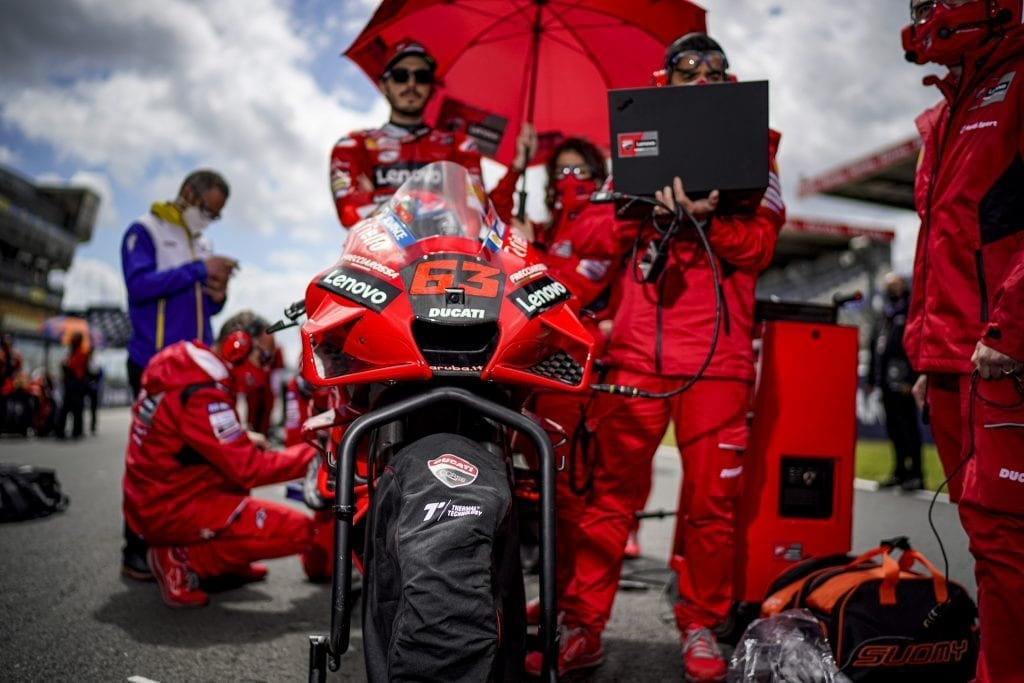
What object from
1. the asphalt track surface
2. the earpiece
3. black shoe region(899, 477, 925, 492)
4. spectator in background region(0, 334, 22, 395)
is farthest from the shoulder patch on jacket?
spectator in background region(0, 334, 22, 395)

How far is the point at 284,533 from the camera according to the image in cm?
345

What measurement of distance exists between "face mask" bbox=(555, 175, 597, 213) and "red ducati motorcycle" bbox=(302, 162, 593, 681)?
200 centimetres

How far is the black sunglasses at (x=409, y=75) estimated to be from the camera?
3.65 metres

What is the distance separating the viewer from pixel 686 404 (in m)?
2.77

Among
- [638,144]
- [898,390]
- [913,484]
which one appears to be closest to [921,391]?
[638,144]

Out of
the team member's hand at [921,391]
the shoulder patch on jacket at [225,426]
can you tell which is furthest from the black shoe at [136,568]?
the team member's hand at [921,391]

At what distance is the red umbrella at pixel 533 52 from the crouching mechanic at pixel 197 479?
1.72 m

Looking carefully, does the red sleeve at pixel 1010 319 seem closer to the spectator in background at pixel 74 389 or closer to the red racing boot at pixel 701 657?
the red racing boot at pixel 701 657

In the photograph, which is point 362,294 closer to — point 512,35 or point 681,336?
point 681,336

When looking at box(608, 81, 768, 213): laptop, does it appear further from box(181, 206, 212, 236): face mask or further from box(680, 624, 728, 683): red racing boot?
box(181, 206, 212, 236): face mask

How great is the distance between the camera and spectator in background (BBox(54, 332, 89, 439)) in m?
12.8

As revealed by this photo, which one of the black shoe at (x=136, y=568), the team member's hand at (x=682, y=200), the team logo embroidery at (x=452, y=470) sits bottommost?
the black shoe at (x=136, y=568)

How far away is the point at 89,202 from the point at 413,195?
54.0 m

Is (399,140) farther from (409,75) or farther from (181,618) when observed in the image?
(181,618)
